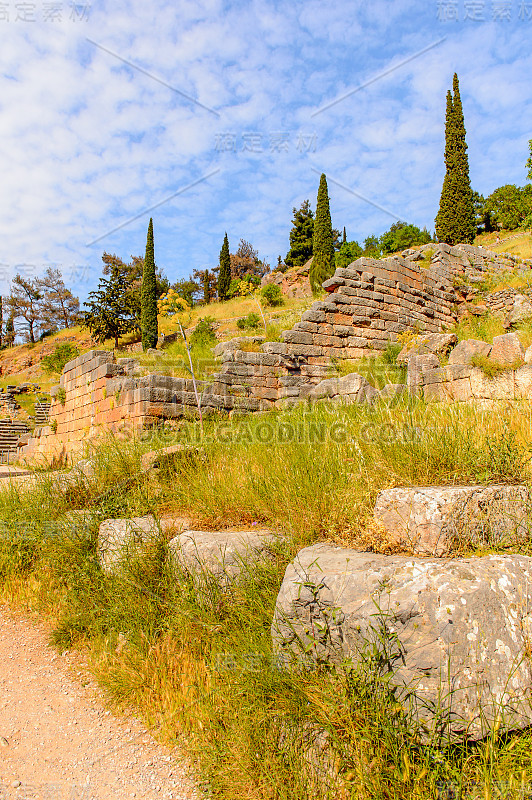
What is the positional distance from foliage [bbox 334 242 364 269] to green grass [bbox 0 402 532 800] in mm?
31819

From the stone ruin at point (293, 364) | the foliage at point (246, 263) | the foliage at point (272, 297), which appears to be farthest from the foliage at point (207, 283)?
the stone ruin at point (293, 364)

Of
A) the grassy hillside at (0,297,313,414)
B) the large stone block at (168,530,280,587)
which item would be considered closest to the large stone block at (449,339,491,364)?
the grassy hillside at (0,297,313,414)

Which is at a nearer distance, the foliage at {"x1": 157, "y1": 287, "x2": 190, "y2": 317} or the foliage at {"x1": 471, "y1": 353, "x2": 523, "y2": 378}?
the foliage at {"x1": 471, "y1": 353, "x2": 523, "y2": 378}

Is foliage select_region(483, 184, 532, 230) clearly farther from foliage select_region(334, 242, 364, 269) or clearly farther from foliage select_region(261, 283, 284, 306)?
foliage select_region(261, 283, 284, 306)

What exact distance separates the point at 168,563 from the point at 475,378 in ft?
16.5

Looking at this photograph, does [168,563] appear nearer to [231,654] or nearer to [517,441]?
[231,654]

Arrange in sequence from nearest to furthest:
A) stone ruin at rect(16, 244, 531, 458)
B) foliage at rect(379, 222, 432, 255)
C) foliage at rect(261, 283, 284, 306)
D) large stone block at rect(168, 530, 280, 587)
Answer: large stone block at rect(168, 530, 280, 587) → stone ruin at rect(16, 244, 531, 458) → foliage at rect(261, 283, 284, 306) → foliage at rect(379, 222, 432, 255)

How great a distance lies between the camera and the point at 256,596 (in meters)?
3.09

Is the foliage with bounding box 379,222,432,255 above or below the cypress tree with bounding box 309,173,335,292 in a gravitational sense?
above

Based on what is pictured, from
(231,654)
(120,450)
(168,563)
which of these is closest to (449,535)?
(231,654)

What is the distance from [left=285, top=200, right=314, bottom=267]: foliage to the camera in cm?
4547

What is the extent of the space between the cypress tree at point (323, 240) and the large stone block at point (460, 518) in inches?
1092

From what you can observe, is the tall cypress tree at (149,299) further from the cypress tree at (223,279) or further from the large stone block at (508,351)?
the large stone block at (508,351)

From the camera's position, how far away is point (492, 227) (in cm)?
4519
